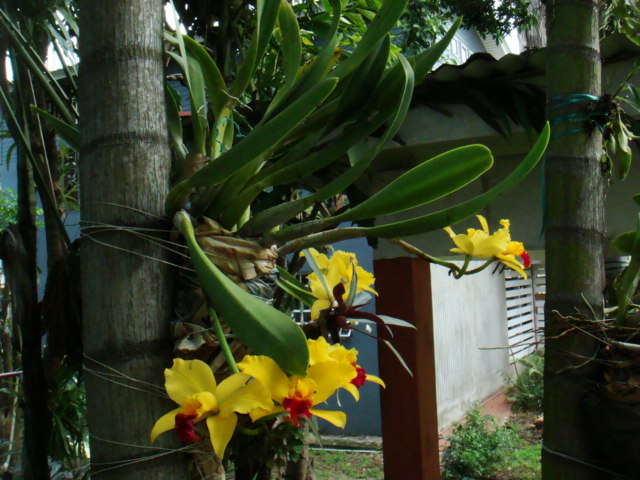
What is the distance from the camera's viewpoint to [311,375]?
647 millimetres

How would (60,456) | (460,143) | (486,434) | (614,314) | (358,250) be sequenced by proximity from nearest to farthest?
(614,314)
(60,456)
(460,143)
(486,434)
(358,250)

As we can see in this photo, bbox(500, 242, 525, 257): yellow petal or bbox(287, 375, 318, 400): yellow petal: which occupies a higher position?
bbox(500, 242, 525, 257): yellow petal

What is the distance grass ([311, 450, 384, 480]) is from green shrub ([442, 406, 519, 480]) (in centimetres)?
62

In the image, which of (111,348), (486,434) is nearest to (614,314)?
(111,348)

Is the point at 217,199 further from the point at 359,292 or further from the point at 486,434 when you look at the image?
the point at 486,434

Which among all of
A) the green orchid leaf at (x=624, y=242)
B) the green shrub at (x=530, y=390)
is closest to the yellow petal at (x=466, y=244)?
the green orchid leaf at (x=624, y=242)

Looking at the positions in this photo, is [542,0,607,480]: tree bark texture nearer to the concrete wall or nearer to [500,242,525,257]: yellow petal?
[500,242,525,257]: yellow petal

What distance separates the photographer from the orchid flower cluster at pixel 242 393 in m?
0.60

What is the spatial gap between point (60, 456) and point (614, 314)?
4.23 ft

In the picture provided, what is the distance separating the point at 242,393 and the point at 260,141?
0.25 metres

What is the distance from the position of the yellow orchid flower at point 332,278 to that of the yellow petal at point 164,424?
0.92 ft

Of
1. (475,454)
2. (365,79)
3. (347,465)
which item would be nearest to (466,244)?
(365,79)

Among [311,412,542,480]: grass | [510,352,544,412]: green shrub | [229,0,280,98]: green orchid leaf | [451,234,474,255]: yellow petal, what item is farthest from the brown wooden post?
[510,352,544,412]: green shrub

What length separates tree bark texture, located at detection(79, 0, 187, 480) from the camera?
0.66 m
